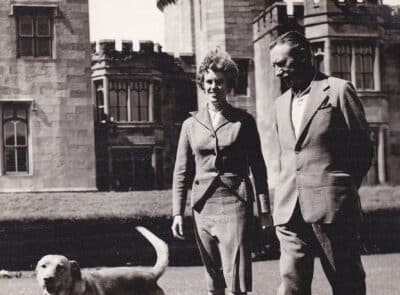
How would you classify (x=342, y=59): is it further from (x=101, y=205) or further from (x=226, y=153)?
(x=226, y=153)

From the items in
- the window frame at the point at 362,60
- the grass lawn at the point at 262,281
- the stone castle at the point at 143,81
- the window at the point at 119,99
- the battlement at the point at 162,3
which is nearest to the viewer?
the grass lawn at the point at 262,281

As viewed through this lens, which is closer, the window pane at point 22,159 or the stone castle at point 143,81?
the stone castle at point 143,81

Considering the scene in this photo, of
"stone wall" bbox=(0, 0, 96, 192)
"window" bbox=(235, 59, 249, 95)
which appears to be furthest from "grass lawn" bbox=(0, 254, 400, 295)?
"window" bbox=(235, 59, 249, 95)

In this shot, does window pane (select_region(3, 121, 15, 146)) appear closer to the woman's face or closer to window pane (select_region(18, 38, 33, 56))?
window pane (select_region(18, 38, 33, 56))

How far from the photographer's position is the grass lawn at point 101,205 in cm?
1246

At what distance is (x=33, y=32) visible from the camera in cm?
2019

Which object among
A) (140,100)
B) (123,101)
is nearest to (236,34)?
(140,100)

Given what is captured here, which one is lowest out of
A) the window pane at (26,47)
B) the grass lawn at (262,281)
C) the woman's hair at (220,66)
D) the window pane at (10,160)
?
the grass lawn at (262,281)

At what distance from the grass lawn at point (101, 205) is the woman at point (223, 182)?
23.4 feet

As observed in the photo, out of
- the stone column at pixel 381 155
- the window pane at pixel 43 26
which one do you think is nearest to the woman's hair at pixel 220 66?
the window pane at pixel 43 26

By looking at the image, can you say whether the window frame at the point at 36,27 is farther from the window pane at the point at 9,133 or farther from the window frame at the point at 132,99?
the window frame at the point at 132,99

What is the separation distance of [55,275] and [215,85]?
2000mm

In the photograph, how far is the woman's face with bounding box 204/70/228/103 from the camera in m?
5.39

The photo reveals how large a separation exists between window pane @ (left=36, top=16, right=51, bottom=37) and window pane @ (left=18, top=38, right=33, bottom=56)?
382 mm
